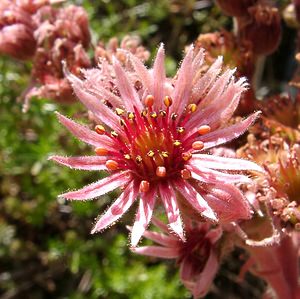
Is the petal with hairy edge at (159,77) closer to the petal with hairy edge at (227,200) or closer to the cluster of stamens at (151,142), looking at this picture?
the cluster of stamens at (151,142)

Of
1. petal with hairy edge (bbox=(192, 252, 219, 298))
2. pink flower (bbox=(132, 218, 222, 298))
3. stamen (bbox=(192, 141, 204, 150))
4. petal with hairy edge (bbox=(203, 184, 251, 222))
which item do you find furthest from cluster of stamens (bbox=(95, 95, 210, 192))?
petal with hairy edge (bbox=(192, 252, 219, 298))

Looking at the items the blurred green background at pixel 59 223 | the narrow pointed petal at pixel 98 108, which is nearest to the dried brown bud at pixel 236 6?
the narrow pointed petal at pixel 98 108

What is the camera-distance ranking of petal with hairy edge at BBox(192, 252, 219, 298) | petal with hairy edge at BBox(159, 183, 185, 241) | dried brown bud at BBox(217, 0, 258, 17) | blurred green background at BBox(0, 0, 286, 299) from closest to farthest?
petal with hairy edge at BBox(159, 183, 185, 241) → petal with hairy edge at BBox(192, 252, 219, 298) → dried brown bud at BBox(217, 0, 258, 17) → blurred green background at BBox(0, 0, 286, 299)

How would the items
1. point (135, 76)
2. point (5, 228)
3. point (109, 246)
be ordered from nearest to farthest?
point (135, 76), point (109, 246), point (5, 228)

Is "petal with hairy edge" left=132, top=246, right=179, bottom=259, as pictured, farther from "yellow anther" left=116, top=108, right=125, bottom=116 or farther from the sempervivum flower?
"yellow anther" left=116, top=108, right=125, bottom=116

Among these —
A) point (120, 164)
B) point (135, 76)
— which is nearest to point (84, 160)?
point (120, 164)

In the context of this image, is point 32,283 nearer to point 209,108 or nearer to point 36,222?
point 36,222
